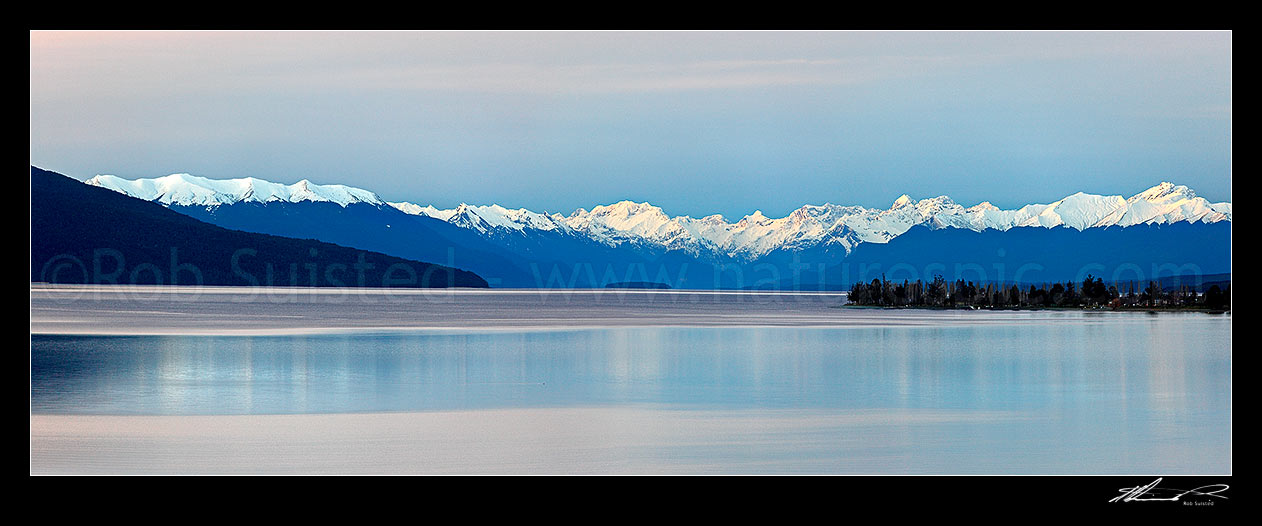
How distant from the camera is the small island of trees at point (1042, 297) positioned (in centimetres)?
9816

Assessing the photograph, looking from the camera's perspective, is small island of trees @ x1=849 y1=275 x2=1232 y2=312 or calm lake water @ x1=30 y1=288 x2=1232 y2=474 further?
small island of trees @ x1=849 y1=275 x2=1232 y2=312

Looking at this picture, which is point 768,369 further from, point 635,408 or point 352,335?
point 352,335

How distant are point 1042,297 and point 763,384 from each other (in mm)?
91350

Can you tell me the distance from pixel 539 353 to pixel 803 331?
20262 mm
